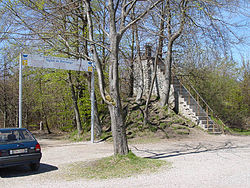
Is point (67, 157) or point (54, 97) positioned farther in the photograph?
point (54, 97)

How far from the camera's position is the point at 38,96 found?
23.2 meters

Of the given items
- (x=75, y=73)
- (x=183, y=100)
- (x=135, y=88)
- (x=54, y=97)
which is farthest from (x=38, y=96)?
(x=183, y=100)

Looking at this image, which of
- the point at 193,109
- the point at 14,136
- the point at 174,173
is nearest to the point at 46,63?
the point at 14,136

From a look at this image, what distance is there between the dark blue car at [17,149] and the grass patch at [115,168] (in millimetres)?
1231

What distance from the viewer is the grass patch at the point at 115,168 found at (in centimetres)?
748

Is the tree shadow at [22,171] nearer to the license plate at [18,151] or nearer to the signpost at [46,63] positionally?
the license plate at [18,151]

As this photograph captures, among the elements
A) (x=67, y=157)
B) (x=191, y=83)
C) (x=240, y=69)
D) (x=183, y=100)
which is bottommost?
(x=67, y=157)

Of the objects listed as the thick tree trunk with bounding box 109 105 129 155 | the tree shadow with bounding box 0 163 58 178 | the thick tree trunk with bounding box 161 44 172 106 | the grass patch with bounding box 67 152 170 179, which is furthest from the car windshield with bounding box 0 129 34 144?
the thick tree trunk with bounding box 161 44 172 106

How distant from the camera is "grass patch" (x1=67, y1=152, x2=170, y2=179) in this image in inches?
295

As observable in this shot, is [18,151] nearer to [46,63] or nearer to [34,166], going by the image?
[34,166]

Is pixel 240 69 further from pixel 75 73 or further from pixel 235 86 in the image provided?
pixel 75 73

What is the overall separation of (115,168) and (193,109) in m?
11.1

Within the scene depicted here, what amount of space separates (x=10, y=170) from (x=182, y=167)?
5.54 meters

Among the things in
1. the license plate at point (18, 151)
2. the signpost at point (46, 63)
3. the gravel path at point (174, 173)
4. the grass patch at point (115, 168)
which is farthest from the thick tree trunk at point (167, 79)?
the license plate at point (18, 151)
